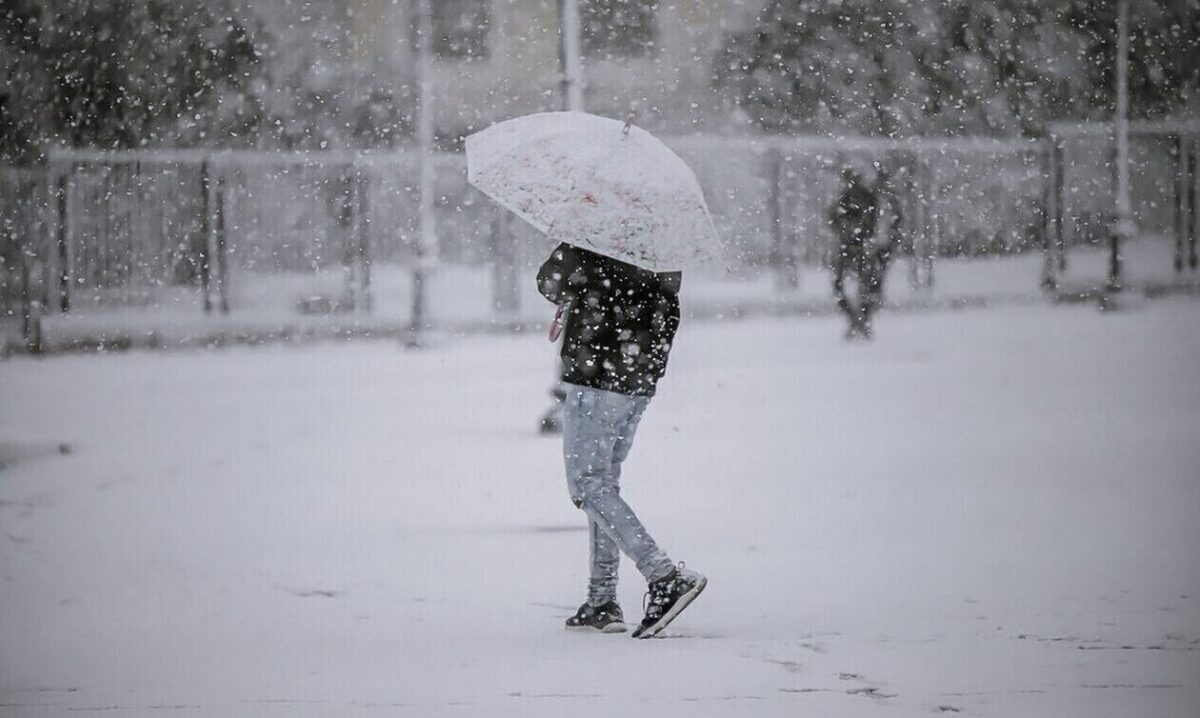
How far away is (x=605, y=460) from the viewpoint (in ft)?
17.1

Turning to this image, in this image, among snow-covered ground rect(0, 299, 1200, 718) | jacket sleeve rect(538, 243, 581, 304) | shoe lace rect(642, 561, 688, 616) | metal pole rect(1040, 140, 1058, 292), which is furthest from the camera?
metal pole rect(1040, 140, 1058, 292)

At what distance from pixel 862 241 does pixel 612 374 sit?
11735 mm

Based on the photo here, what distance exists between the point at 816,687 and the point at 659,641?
2.57 ft

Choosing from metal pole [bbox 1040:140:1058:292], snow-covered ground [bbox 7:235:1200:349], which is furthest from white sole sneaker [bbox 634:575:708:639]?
metal pole [bbox 1040:140:1058:292]

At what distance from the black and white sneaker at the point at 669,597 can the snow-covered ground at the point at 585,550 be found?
0.27 ft

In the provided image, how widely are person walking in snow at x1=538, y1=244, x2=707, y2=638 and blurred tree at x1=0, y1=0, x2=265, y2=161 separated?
14.1 metres

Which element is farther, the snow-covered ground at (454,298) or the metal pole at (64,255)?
the snow-covered ground at (454,298)

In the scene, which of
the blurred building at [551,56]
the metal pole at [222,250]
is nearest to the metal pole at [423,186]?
the metal pole at [222,250]

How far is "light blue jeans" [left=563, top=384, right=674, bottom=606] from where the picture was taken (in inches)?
202

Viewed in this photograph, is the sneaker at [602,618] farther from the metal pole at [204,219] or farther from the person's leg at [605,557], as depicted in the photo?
the metal pole at [204,219]

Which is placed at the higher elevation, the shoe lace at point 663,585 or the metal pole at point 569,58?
the metal pole at point 569,58

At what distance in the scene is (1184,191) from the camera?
2236 cm

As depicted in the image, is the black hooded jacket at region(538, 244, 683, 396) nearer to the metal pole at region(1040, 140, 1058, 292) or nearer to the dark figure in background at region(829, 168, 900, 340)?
the dark figure in background at region(829, 168, 900, 340)

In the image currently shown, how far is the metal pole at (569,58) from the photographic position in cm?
1007
